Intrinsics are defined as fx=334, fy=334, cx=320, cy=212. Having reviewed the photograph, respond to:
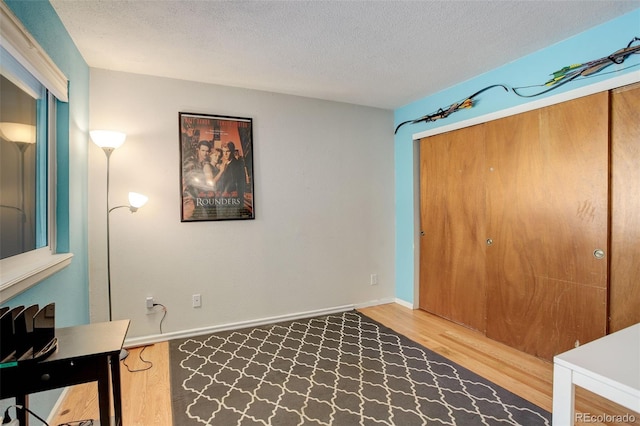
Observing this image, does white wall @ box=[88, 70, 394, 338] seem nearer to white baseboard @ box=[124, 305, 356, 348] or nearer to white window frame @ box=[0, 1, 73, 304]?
white baseboard @ box=[124, 305, 356, 348]

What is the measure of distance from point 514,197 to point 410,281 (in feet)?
5.06

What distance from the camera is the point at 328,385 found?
2227mm

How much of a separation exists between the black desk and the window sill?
25 cm

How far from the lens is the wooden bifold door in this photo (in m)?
2.24

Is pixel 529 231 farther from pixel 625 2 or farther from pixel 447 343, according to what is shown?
pixel 625 2

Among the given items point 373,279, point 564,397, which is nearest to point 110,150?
point 373,279

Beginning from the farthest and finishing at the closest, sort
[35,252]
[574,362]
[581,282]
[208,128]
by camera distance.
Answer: [208,128] → [581,282] → [35,252] → [574,362]

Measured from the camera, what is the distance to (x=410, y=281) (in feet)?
12.6

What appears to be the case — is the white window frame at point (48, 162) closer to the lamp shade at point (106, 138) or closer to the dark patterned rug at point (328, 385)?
the lamp shade at point (106, 138)

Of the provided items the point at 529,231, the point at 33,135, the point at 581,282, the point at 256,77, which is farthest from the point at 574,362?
the point at 256,77

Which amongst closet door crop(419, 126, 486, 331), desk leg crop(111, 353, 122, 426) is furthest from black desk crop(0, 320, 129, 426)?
closet door crop(419, 126, 486, 331)

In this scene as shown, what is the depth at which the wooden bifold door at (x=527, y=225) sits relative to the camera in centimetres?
224

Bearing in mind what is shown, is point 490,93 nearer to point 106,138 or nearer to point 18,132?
point 106,138

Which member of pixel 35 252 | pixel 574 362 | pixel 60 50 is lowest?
pixel 574 362
